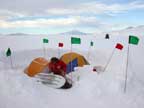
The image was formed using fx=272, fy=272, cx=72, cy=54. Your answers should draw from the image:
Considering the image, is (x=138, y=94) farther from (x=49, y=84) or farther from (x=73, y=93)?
(x=49, y=84)

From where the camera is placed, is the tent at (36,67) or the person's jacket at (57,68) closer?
the person's jacket at (57,68)

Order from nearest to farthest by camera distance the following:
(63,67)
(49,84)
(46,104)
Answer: (46,104) → (49,84) → (63,67)

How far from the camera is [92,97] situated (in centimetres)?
845

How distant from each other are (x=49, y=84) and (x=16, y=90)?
2.18 meters

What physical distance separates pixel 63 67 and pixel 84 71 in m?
1.02

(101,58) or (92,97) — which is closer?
(92,97)

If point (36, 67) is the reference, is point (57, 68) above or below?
above

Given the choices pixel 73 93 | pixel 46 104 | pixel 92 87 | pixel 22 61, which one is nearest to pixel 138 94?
pixel 92 87

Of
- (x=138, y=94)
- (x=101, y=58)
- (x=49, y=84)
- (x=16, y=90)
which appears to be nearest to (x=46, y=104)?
(x=16, y=90)

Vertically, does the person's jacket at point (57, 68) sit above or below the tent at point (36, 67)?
above

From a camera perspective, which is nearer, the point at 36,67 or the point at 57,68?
the point at 57,68

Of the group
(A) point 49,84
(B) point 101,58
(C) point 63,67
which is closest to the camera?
(A) point 49,84

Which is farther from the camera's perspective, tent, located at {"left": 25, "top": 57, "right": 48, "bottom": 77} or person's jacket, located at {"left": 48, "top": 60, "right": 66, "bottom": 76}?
tent, located at {"left": 25, "top": 57, "right": 48, "bottom": 77}

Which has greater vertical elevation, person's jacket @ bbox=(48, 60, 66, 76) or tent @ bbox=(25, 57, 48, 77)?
person's jacket @ bbox=(48, 60, 66, 76)
